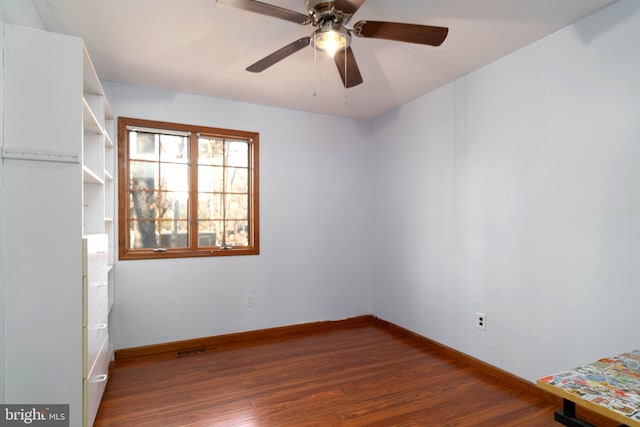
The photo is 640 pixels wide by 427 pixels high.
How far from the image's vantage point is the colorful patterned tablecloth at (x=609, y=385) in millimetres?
1164

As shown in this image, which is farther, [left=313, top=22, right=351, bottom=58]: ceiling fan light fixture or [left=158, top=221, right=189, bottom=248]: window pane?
[left=158, top=221, right=189, bottom=248]: window pane

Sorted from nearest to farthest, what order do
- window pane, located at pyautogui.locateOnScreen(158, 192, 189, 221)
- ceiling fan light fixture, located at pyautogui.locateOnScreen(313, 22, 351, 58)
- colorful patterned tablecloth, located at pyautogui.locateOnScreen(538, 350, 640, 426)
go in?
colorful patterned tablecloth, located at pyautogui.locateOnScreen(538, 350, 640, 426), ceiling fan light fixture, located at pyautogui.locateOnScreen(313, 22, 351, 58), window pane, located at pyautogui.locateOnScreen(158, 192, 189, 221)

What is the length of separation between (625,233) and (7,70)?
10.9ft

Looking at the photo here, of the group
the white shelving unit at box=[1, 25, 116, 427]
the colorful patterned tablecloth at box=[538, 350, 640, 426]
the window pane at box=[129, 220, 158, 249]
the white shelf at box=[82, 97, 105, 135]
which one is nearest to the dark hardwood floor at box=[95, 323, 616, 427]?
the white shelving unit at box=[1, 25, 116, 427]

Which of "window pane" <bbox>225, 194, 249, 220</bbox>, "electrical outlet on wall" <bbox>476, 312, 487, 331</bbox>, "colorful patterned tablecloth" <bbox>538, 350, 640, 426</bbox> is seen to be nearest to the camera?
"colorful patterned tablecloth" <bbox>538, 350, 640, 426</bbox>

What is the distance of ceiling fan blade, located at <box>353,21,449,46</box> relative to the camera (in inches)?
65.0

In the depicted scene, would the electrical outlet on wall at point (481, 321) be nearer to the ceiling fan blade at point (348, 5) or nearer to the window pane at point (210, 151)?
the ceiling fan blade at point (348, 5)

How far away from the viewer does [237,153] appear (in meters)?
3.70

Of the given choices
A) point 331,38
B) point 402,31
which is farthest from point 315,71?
point 402,31

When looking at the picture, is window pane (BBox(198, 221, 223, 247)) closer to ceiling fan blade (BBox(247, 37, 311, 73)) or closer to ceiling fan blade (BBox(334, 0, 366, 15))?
ceiling fan blade (BBox(247, 37, 311, 73))

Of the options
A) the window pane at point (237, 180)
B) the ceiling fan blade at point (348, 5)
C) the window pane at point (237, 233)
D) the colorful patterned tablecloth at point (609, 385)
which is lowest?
the colorful patterned tablecloth at point (609, 385)

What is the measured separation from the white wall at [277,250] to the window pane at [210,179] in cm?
44
